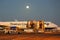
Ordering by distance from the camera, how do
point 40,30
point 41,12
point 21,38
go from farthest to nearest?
point 41,12
point 40,30
point 21,38

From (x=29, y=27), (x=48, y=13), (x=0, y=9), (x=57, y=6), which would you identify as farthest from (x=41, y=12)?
(x=29, y=27)

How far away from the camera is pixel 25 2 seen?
1.78 metres

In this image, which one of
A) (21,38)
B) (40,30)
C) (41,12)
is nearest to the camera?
(21,38)

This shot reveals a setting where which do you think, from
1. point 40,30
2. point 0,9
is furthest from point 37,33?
point 0,9

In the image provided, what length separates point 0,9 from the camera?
5.78 ft

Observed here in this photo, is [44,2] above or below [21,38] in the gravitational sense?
→ above

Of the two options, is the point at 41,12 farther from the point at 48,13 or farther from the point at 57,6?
the point at 57,6

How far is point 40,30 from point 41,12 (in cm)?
76

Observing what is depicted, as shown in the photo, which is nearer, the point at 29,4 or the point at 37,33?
the point at 37,33

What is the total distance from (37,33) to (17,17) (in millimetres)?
851

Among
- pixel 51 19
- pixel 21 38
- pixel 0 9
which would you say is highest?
pixel 0 9

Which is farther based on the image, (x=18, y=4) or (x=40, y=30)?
(x=18, y=4)

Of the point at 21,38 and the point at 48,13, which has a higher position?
the point at 48,13

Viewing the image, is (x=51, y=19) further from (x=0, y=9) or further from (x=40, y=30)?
(x=40, y=30)
